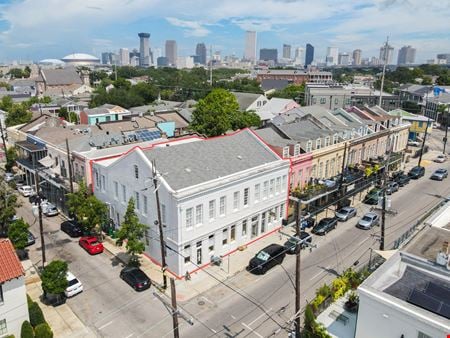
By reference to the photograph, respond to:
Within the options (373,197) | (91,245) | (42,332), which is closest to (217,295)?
(42,332)

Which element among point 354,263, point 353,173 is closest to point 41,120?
point 353,173

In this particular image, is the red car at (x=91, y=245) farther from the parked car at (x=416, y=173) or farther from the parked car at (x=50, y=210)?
the parked car at (x=416, y=173)

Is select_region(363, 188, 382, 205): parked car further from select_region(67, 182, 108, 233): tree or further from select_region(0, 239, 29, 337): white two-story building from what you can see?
select_region(0, 239, 29, 337): white two-story building

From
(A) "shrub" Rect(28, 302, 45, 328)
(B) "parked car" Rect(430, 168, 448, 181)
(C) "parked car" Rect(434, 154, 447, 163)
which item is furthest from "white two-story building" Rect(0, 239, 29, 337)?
(C) "parked car" Rect(434, 154, 447, 163)

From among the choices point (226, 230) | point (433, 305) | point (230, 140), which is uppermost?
point (230, 140)

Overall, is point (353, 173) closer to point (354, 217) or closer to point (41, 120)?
point (354, 217)

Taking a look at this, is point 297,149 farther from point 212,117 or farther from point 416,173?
point 416,173

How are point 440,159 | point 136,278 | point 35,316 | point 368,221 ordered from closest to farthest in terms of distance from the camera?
1. point 35,316
2. point 136,278
3. point 368,221
4. point 440,159
